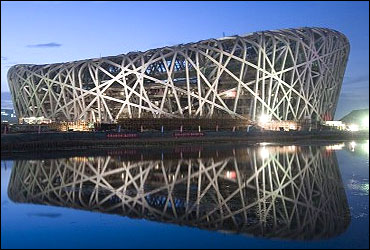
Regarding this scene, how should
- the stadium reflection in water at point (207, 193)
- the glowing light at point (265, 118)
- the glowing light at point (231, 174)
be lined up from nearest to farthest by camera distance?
the stadium reflection in water at point (207, 193), the glowing light at point (231, 174), the glowing light at point (265, 118)

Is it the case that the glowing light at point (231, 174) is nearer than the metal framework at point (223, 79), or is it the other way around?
the glowing light at point (231, 174)

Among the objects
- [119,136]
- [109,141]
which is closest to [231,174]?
[109,141]

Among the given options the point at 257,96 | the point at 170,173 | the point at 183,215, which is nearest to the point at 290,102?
the point at 257,96

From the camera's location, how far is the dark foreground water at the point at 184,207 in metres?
8.57

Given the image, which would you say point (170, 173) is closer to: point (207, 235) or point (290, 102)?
point (207, 235)

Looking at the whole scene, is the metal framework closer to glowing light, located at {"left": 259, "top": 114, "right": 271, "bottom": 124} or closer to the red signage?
glowing light, located at {"left": 259, "top": 114, "right": 271, "bottom": 124}

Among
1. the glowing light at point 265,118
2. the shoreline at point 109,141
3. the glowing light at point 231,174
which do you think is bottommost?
the glowing light at point 231,174

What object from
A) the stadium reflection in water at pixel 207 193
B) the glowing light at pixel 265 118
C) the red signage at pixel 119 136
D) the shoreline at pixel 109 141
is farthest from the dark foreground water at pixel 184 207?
the glowing light at pixel 265 118

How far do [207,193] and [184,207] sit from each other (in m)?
2.33

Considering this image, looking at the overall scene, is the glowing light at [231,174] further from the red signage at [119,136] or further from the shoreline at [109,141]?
the red signage at [119,136]

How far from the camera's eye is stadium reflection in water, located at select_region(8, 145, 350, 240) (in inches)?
394

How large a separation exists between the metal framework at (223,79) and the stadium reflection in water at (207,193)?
137 feet

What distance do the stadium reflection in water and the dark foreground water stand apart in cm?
3

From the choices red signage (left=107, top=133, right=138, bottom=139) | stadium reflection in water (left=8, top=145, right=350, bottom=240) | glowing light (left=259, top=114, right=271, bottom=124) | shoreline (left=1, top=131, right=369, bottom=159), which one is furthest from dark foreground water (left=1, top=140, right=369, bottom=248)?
glowing light (left=259, top=114, right=271, bottom=124)
